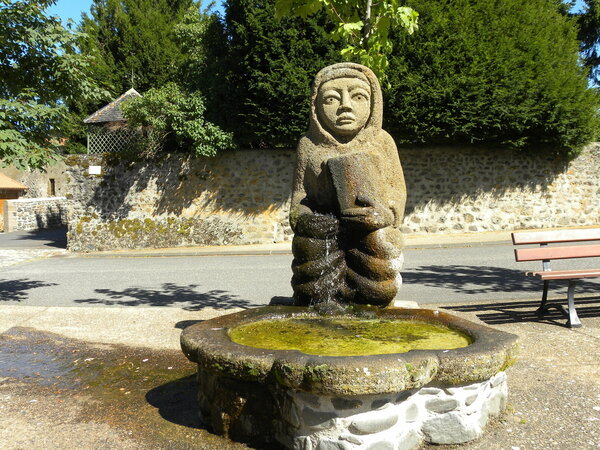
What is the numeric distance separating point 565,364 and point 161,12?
110ft

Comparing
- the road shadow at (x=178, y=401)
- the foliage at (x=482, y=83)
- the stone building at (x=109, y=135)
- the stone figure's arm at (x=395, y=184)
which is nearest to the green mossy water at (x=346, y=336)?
the road shadow at (x=178, y=401)

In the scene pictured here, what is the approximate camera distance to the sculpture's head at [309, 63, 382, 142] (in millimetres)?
4910

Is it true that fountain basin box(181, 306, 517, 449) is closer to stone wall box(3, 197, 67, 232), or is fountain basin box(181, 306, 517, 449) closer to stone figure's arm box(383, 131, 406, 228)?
stone figure's arm box(383, 131, 406, 228)

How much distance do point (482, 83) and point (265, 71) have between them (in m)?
6.01

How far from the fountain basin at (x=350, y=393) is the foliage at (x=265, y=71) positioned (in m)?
11.7

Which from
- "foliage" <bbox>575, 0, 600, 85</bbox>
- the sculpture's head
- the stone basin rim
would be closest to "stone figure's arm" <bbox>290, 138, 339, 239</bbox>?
the sculpture's head

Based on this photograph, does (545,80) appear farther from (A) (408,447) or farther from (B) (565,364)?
(A) (408,447)

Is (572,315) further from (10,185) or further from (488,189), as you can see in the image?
(10,185)

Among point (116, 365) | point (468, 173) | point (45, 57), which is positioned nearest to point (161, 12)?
point (468, 173)

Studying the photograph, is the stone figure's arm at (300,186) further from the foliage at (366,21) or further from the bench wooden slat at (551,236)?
the bench wooden slat at (551,236)

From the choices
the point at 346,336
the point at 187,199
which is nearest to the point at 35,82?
the point at 346,336

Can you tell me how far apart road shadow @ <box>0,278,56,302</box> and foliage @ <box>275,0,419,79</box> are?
20.7ft

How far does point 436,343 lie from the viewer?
376 centimetres

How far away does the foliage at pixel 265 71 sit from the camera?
14.5m
